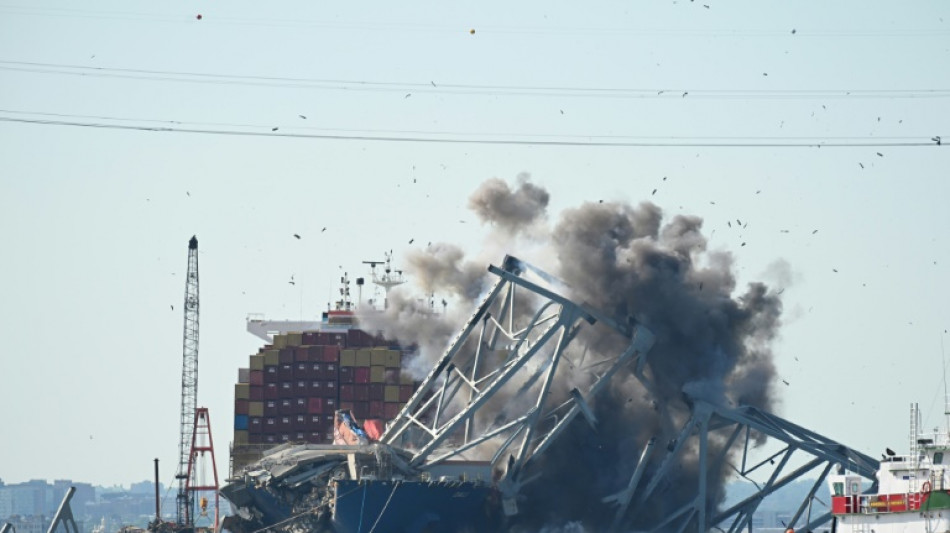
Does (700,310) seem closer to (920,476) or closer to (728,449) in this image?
(728,449)

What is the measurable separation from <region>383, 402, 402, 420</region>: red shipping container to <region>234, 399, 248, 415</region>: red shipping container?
1332 centimetres

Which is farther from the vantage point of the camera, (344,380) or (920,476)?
(344,380)

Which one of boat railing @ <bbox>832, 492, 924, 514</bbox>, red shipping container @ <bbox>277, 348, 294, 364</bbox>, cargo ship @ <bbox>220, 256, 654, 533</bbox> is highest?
red shipping container @ <bbox>277, 348, 294, 364</bbox>

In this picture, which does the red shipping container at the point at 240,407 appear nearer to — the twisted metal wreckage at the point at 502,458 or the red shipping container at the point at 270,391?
the red shipping container at the point at 270,391

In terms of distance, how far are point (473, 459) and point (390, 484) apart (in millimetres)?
12602

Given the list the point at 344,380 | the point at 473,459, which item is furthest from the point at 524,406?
the point at 344,380

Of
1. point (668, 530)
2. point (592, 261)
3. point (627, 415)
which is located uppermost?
point (592, 261)

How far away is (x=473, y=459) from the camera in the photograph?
123625 millimetres

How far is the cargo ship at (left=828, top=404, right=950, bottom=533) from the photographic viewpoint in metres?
76.1

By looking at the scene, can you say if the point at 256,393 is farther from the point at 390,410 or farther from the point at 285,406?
the point at 390,410

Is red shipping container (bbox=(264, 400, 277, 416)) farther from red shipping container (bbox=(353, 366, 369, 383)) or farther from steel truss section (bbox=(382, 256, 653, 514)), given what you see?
steel truss section (bbox=(382, 256, 653, 514))

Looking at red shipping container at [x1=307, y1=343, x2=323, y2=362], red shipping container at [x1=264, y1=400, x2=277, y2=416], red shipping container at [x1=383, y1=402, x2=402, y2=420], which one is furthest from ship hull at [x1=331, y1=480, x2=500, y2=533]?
red shipping container at [x1=307, y1=343, x2=323, y2=362]

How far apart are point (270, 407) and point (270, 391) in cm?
150

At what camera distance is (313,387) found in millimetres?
162125
